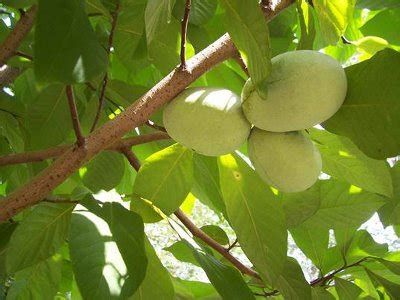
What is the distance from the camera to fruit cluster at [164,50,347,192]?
2.73ft

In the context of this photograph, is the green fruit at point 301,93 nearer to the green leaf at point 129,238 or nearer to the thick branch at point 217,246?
the green leaf at point 129,238

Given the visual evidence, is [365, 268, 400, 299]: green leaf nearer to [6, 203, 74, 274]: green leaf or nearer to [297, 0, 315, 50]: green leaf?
[297, 0, 315, 50]: green leaf

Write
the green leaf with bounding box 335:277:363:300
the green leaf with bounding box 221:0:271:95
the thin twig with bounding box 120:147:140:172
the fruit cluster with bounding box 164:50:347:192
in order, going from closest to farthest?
the green leaf with bounding box 221:0:271:95 → the fruit cluster with bounding box 164:50:347:192 → the thin twig with bounding box 120:147:140:172 → the green leaf with bounding box 335:277:363:300

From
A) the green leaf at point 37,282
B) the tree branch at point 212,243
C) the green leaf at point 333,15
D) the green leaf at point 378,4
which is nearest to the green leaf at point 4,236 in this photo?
the green leaf at point 37,282

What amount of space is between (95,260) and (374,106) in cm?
46

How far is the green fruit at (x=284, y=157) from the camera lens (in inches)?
36.6

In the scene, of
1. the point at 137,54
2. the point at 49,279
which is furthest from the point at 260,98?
the point at 49,279

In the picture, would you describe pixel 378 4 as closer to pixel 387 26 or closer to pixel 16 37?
pixel 387 26

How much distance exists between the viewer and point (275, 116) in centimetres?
85

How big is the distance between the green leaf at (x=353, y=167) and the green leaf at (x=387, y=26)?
37 cm

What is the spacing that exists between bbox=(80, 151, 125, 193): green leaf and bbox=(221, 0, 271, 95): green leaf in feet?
2.45

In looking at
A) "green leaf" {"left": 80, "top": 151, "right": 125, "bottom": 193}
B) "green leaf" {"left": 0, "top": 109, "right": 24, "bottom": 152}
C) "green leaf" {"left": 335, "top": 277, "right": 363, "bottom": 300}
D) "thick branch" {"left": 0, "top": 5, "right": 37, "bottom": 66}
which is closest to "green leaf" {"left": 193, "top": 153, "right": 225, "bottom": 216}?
"green leaf" {"left": 80, "top": 151, "right": 125, "bottom": 193}

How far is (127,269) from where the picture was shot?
84 cm

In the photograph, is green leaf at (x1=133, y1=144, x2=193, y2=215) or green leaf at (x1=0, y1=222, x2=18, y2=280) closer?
green leaf at (x1=133, y1=144, x2=193, y2=215)
